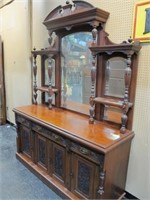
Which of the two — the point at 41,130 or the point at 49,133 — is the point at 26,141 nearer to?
the point at 41,130

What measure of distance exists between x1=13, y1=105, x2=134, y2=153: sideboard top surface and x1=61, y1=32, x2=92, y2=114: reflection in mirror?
0.52ft

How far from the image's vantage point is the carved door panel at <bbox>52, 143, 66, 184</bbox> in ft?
6.40

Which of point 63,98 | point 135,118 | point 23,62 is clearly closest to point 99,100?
point 135,118

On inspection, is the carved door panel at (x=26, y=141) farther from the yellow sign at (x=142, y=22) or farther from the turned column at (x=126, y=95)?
the yellow sign at (x=142, y=22)

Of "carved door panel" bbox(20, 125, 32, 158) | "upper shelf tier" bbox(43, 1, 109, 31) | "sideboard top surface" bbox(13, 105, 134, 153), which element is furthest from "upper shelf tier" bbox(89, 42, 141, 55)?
"carved door panel" bbox(20, 125, 32, 158)

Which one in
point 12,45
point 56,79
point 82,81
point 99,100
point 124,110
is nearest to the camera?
point 124,110

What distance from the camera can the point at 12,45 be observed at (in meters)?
3.62

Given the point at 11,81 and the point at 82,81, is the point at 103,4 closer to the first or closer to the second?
the point at 82,81

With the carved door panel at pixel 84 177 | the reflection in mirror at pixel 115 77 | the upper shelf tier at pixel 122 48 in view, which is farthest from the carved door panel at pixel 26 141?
the upper shelf tier at pixel 122 48

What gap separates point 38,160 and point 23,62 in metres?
1.85

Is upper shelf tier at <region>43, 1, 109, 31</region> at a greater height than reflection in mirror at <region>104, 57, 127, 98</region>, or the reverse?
upper shelf tier at <region>43, 1, 109, 31</region>

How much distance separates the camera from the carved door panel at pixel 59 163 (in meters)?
1.95

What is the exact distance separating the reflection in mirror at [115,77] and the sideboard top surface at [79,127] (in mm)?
376

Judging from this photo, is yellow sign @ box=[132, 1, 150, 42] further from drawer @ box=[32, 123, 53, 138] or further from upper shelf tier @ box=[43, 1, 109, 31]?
drawer @ box=[32, 123, 53, 138]
